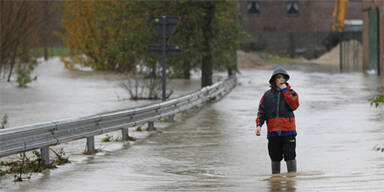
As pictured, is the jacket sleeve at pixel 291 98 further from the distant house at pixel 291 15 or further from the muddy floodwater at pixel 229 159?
the distant house at pixel 291 15

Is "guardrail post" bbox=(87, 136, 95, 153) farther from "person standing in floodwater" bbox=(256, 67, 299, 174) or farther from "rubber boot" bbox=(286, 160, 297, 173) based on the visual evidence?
"rubber boot" bbox=(286, 160, 297, 173)

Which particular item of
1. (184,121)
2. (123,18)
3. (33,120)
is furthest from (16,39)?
(184,121)

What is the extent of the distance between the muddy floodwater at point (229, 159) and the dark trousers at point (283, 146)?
270mm

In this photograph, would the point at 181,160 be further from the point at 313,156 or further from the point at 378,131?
the point at 378,131

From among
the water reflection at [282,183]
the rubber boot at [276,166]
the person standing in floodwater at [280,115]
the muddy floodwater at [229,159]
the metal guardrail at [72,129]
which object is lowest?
the muddy floodwater at [229,159]

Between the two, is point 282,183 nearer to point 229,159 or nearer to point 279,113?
point 279,113

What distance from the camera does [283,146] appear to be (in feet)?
32.5

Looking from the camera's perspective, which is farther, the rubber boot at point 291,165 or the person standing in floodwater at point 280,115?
the rubber boot at point 291,165

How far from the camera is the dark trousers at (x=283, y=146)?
32.3ft

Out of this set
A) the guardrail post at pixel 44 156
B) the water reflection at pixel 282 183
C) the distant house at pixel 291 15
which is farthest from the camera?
the distant house at pixel 291 15

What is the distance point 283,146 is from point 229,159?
2.91 meters

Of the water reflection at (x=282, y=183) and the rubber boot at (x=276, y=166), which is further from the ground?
the rubber boot at (x=276, y=166)

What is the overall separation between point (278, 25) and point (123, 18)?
219ft

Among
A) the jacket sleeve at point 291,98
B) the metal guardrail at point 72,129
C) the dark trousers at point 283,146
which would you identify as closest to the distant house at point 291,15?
the metal guardrail at point 72,129
